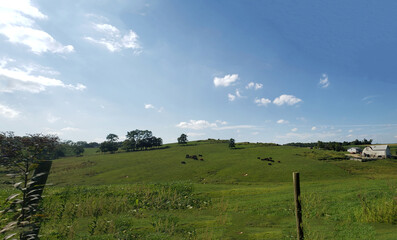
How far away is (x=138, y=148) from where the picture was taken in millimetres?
125125

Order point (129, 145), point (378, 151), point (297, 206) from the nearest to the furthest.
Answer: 1. point (297, 206)
2. point (378, 151)
3. point (129, 145)

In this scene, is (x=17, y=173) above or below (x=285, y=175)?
above

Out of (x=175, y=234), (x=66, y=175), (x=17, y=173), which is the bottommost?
(x=66, y=175)

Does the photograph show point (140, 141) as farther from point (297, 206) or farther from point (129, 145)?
point (297, 206)

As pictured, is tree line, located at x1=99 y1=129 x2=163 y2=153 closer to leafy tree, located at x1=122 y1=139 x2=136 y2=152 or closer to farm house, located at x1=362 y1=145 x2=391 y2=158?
leafy tree, located at x1=122 y1=139 x2=136 y2=152

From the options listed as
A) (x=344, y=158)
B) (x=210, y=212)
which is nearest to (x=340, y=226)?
(x=210, y=212)

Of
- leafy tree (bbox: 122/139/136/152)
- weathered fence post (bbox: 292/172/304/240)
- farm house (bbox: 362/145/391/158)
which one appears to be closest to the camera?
weathered fence post (bbox: 292/172/304/240)

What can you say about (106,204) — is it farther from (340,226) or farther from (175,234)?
(340,226)

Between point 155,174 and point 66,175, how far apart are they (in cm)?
2510

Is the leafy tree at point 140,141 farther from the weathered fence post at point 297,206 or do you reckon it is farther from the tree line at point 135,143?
the weathered fence post at point 297,206

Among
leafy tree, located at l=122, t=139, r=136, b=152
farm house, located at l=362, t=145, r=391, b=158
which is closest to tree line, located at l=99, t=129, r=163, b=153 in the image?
leafy tree, located at l=122, t=139, r=136, b=152

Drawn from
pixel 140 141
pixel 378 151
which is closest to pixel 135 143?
pixel 140 141

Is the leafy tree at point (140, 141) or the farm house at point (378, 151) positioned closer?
the farm house at point (378, 151)

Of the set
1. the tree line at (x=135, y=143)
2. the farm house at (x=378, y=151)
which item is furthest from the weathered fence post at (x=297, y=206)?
the tree line at (x=135, y=143)
